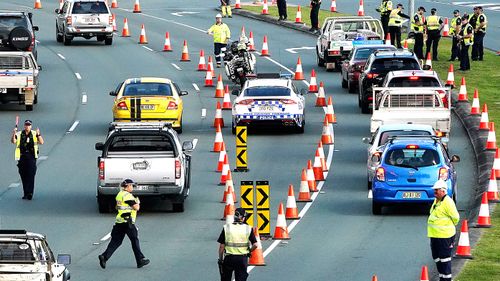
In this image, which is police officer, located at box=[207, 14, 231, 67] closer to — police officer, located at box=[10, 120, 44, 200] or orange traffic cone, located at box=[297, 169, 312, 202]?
police officer, located at box=[10, 120, 44, 200]

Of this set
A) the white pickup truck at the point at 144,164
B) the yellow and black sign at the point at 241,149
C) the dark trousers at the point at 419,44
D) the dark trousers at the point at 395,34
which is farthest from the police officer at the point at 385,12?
the white pickup truck at the point at 144,164

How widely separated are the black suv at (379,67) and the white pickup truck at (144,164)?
47.5 feet

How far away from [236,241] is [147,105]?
770 inches

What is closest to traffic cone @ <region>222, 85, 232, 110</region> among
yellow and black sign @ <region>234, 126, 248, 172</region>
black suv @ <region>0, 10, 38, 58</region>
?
black suv @ <region>0, 10, 38, 58</region>

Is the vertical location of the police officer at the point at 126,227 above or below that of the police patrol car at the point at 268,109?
above

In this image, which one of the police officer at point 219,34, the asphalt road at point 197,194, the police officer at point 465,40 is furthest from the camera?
the police officer at point 219,34

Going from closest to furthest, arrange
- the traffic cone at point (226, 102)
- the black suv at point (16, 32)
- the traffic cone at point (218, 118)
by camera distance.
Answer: the traffic cone at point (218, 118) < the traffic cone at point (226, 102) < the black suv at point (16, 32)

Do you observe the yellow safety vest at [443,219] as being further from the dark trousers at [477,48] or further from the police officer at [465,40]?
the dark trousers at [477,48]

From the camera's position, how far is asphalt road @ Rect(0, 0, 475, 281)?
28.9 m

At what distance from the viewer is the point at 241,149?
1526 inches

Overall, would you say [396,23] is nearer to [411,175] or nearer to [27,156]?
[27,156]

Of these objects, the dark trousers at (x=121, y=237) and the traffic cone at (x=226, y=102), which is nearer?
the dark trousers at (x=121, y=237)

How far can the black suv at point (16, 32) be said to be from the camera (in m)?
53.6

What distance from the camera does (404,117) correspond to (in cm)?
4119
